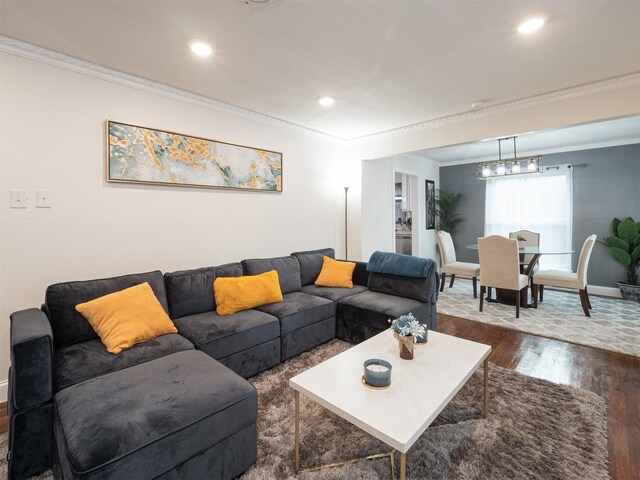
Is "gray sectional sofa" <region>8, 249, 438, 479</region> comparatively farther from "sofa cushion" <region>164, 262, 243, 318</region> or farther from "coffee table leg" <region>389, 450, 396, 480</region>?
"coffee table leg" <region>389, 450, 396, 480</region>

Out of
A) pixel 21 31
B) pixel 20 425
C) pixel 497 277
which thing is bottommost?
pixel 20 425

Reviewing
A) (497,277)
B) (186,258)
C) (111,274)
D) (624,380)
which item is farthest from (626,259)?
(111,274)

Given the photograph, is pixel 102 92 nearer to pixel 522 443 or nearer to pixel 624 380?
pixel 522 443

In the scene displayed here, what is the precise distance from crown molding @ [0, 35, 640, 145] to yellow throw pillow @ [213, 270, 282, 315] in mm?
1771

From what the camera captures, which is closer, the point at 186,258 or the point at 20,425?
the point at 20,425

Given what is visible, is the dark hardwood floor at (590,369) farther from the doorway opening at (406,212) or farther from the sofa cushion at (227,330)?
the doorway opening at (406,212)

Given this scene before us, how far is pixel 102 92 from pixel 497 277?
468 cm

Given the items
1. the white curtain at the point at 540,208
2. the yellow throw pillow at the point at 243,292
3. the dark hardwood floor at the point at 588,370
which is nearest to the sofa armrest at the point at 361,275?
the dark hardwood floor at the point at 588,370

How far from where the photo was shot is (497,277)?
4.07 metres

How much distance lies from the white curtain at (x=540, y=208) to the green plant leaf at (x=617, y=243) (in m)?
0.57

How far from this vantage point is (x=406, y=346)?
182 centimetres

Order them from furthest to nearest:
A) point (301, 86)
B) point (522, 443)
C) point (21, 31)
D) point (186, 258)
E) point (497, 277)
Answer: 1. point (497, 277)
2. point (186, 258)
3. point (301, 86)
4. point (21, 31)
5. point (522, 443)

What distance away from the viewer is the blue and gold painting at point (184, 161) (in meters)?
2.56

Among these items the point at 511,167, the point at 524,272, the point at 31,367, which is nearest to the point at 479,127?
the point at 511,167
